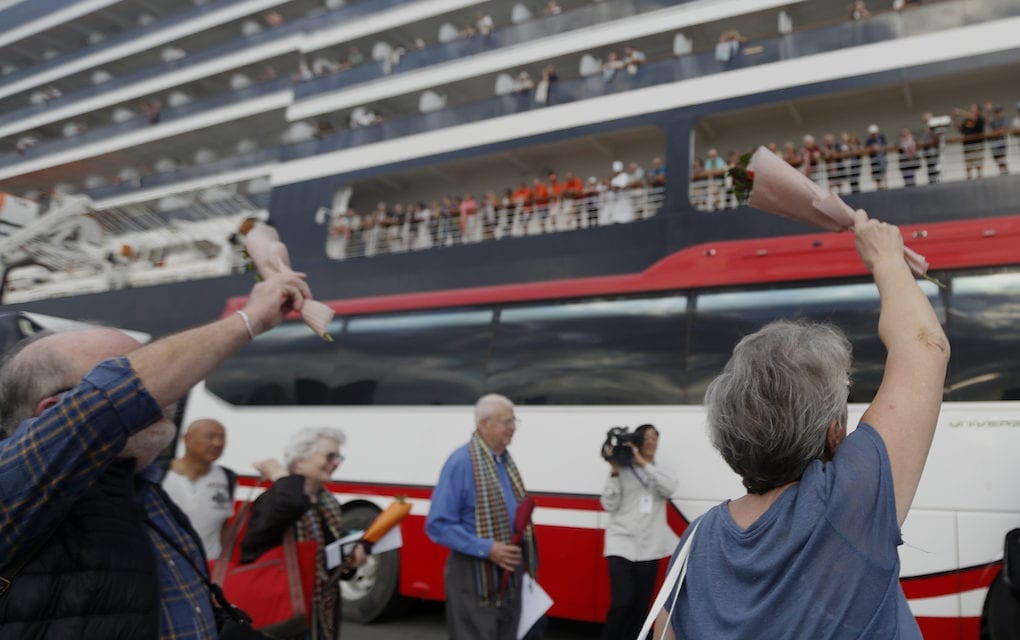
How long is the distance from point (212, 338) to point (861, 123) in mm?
10641

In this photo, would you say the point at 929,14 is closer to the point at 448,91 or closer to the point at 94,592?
the point at 448,91

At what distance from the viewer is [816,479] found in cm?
120

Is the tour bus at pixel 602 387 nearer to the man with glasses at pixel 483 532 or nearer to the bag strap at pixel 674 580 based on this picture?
the man with glasses at pixel 483 532

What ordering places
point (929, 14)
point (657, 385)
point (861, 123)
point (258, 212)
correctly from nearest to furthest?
1. point (657, 385)
2. point (929, 14)
3. point (861, 123)
4. point (258, 212)

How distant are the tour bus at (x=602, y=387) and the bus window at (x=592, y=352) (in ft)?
0.05

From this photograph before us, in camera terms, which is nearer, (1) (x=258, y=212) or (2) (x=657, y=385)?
(2) (x=657, y=385)

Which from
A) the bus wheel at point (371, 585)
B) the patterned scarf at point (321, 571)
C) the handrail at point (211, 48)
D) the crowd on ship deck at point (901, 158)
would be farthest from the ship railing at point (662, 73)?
the patterned scarf at point (321, 571)

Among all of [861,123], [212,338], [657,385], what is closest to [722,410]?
[212,338]

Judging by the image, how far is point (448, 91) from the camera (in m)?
13.9

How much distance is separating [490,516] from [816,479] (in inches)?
105

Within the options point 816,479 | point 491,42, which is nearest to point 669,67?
point 491,42

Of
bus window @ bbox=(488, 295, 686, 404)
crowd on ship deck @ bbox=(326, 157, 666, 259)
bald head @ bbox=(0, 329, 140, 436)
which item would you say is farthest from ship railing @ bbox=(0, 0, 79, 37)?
bald head @ bbox=(0, 329, 140, 436)

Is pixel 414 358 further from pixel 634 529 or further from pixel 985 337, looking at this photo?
pixel 985 337

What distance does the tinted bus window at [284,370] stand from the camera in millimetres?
7113
